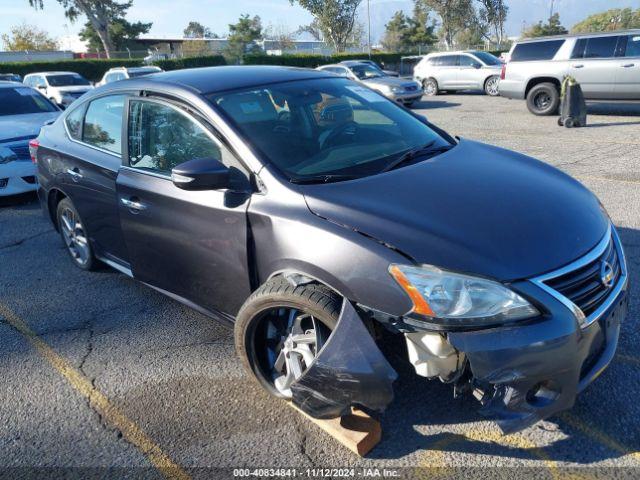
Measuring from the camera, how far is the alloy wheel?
4.50m

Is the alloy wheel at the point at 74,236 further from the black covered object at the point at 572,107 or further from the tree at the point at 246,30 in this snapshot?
the tree at the point at 246,30

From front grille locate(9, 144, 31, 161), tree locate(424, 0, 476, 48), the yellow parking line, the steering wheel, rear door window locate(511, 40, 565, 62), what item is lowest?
the yellow parking line

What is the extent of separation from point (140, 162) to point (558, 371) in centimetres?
269

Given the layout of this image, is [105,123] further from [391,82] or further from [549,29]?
[549,29]

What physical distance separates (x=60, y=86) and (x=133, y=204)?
16892mm

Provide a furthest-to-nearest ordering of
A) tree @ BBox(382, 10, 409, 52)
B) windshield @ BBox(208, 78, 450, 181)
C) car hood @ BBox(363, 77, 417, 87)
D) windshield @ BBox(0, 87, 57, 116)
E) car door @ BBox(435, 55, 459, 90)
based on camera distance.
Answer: tree @ BBox(382, 10, 409, 52)
car door @ BBox(435, 55, 459, 90)
car hood @ BBox(363, 77, 417, 87)
windshield @ BBox(0, 87, 57, 116)
windshield @ BBox(208, 78, 450, 181)

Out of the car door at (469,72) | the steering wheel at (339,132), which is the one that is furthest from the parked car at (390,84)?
the steering wheel at (339,132)

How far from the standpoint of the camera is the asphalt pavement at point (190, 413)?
2.44 metres

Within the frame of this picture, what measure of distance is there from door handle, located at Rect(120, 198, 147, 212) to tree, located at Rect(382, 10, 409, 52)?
199 feet

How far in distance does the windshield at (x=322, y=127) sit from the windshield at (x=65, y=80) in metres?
17.1

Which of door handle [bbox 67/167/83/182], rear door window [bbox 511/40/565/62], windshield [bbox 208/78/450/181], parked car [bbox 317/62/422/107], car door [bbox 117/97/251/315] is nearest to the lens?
car door [bbox 117/97/251/315]

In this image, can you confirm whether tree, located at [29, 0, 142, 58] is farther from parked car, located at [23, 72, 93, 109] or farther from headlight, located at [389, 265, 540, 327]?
headlight, located at [389, 265, 540, 327]

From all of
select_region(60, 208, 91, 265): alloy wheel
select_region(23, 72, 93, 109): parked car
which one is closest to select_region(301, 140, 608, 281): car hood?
select_region(60, 208, 91, 265): alloy wheel

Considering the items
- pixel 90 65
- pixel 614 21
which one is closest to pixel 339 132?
pixel 90 65
